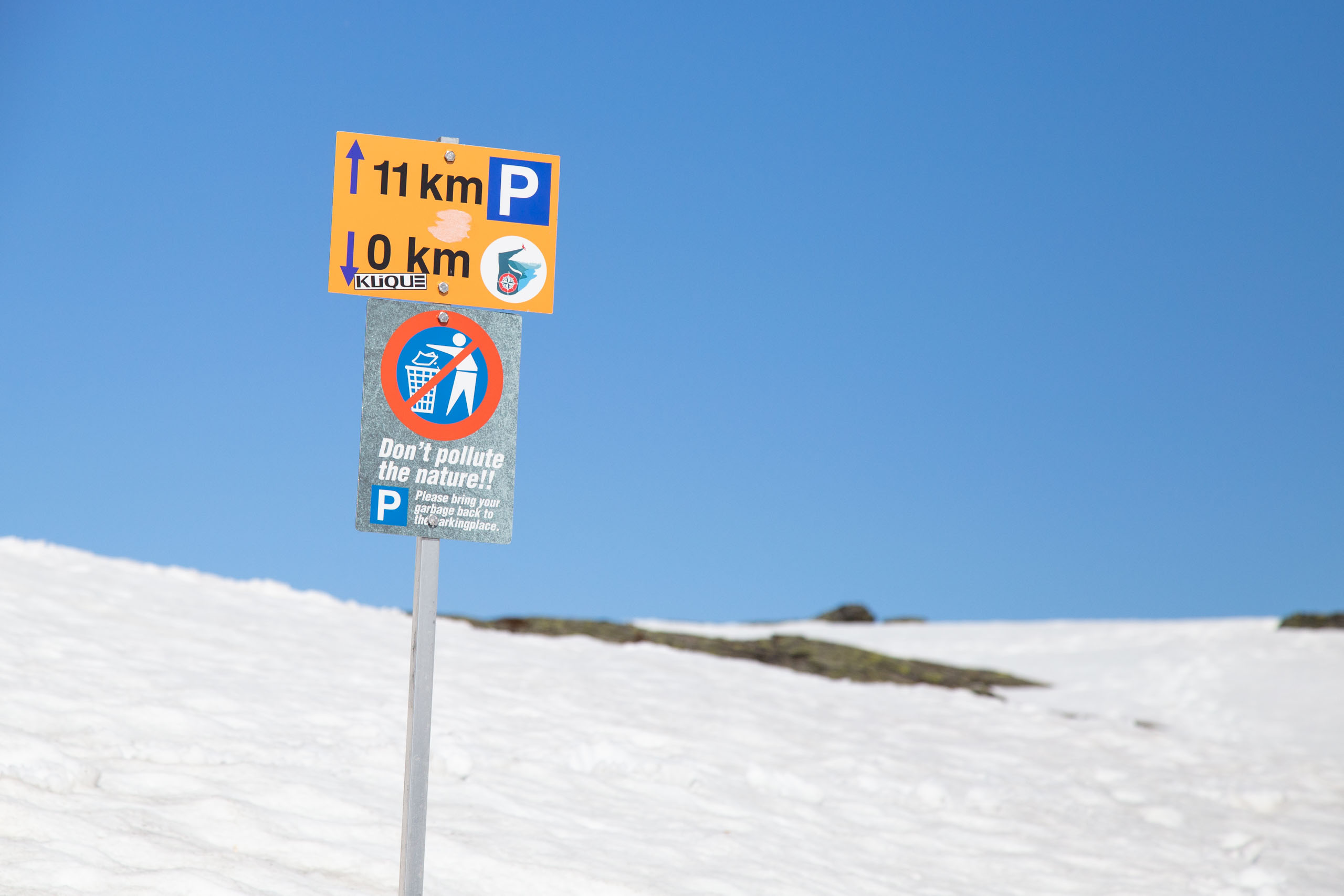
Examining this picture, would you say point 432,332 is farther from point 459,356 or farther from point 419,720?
point 419,720

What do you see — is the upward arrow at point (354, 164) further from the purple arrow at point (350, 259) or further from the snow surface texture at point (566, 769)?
the snow surface texture at point (566, 769)

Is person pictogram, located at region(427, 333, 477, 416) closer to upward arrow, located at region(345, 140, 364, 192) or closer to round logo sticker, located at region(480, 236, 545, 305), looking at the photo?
round logo sticker, located at region(480, 236, 545, 305)

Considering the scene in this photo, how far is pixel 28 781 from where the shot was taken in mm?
5535

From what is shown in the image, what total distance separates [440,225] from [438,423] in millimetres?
850

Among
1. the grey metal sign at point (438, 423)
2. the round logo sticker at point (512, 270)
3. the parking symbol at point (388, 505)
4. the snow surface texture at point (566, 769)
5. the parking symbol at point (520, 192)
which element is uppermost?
the parking symbol at point (520, 192)

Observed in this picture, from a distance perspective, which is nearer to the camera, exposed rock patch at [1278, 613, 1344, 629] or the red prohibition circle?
the red prohibition circle

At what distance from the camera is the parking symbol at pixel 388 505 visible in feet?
14.9

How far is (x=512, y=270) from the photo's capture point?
4805mm

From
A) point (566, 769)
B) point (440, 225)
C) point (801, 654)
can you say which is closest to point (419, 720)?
point (440, 225)

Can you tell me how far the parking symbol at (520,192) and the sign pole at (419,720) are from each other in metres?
1.44

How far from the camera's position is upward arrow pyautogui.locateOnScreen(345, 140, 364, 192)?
471 cm

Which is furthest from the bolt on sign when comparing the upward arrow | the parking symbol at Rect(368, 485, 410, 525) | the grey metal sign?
the parking symbol at Rect(368, 485, 410, 525)

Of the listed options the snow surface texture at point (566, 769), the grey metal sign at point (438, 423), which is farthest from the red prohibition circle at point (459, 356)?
the snow surface texture at point (566, 769)

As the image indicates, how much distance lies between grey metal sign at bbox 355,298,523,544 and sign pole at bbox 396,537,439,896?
5.9 inches
